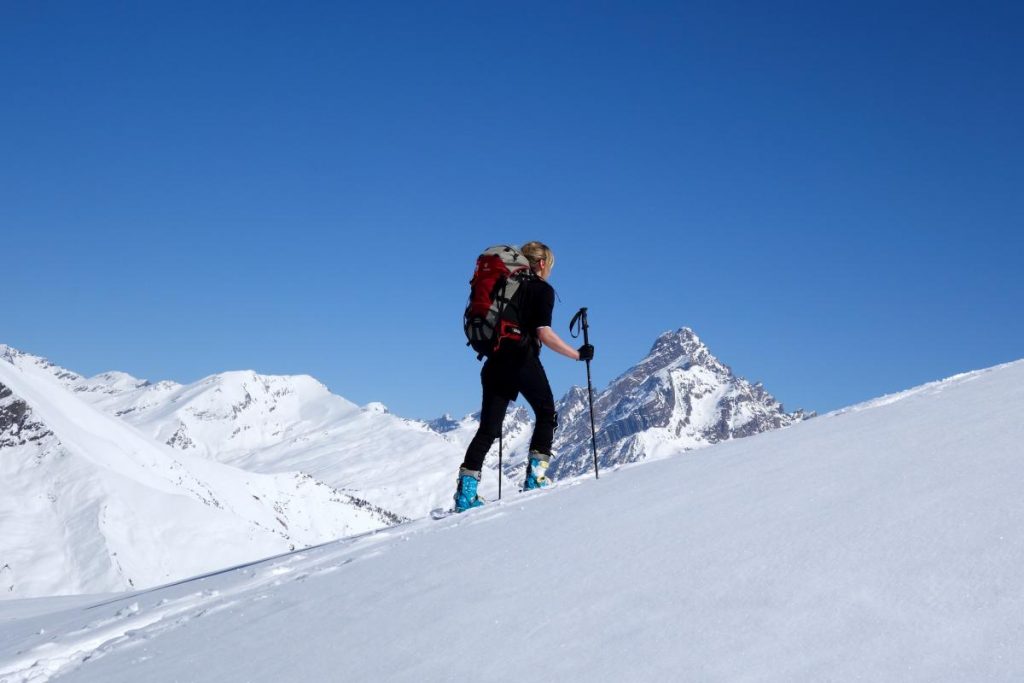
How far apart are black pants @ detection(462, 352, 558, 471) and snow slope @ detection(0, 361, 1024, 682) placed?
69.0 inches

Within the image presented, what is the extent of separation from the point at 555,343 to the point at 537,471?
5.63 ft

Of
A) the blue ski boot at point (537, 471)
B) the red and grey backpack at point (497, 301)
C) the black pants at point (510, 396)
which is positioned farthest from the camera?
the blue ski boot at point (537, 471)

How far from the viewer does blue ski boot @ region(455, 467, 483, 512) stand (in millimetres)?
9289

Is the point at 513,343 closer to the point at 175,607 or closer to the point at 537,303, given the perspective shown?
the point at 537,303

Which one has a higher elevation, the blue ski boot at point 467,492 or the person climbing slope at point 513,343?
the person climbing slope at point 513,343

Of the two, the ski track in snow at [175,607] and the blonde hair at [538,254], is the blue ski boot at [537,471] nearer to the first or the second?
the ski track in snow at [175,607]

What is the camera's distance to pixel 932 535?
377 centimetres

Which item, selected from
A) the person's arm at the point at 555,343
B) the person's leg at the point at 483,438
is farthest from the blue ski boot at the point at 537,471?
the person's arm at the point at 555,343

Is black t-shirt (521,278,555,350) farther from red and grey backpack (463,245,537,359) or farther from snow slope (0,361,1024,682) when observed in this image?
snow slope (0,361,1024,682)

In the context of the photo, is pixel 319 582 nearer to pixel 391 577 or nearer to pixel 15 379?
pixel 391 577

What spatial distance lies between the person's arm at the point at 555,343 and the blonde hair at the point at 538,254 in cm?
76

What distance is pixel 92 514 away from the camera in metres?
128

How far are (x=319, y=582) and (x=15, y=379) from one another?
194 metres

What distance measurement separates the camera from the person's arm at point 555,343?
8.83 m
